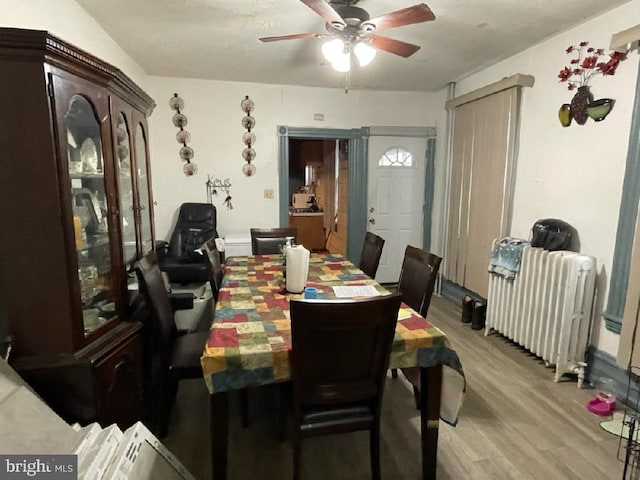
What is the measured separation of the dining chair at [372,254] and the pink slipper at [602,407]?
158 centimetres

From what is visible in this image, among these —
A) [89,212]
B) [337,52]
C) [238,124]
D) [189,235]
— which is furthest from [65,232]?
[238,124]

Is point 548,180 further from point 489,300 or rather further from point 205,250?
point 205,250


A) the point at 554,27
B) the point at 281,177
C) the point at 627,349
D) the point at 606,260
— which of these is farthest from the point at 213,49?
the point at 627,349

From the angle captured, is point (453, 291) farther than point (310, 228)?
No

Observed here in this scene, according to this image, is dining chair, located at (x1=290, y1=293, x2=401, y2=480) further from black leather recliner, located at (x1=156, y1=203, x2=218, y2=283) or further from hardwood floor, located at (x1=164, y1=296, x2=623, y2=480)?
black leather recliner, located at (x1=156, y1=203, x2=218, y2=283)

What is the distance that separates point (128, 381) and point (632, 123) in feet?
10.9

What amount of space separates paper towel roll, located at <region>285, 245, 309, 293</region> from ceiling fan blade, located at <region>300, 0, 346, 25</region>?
122 centimetres

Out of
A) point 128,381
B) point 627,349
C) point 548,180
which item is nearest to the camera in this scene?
point 128,381

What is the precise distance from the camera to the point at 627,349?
2.22 m

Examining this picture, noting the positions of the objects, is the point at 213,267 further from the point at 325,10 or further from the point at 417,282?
the point at 325,10

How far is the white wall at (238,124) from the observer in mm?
4184
